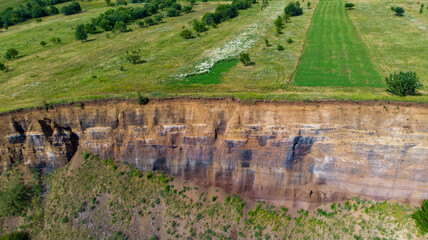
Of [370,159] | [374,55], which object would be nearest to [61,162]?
[370,159]

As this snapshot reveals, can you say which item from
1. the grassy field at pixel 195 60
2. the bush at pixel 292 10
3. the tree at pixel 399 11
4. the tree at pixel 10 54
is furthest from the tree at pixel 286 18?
the tree at pixel 10 54

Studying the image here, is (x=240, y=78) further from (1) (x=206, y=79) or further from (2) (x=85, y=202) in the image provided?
(2) (x=85, y=202)

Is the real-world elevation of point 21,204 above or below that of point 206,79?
below

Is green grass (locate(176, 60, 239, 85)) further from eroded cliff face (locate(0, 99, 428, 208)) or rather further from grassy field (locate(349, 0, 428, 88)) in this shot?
grassy field (locate(349, 0, 428, 88))

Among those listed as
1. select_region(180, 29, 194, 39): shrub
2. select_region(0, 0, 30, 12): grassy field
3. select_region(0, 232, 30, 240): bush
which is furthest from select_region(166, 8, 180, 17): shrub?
select_region(0, 0, 30, 12): grassy field

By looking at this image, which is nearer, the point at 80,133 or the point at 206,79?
the point at 80,133

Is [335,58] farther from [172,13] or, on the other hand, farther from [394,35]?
[172,13]

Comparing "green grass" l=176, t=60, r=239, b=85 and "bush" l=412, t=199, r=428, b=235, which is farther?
"green grass" l=176, t=60, r=239, b=85

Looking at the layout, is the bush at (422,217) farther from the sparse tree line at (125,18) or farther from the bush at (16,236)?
the sparse tree line at (125,18)
